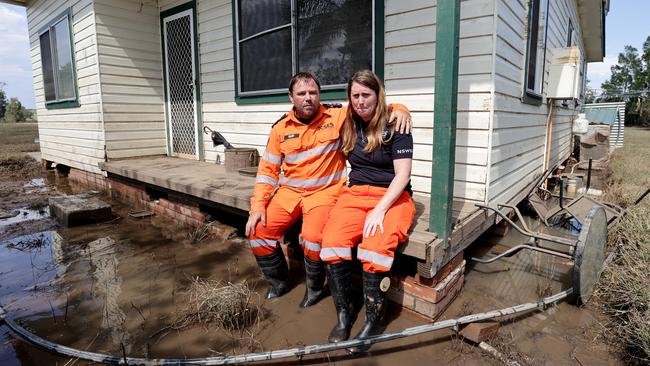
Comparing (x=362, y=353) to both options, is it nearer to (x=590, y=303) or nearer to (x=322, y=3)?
(x=590, y=303)

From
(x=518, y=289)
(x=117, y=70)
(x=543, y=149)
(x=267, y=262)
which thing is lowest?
(x=518, y=289)

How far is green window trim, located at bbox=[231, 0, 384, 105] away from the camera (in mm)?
3449

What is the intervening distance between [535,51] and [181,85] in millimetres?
5024

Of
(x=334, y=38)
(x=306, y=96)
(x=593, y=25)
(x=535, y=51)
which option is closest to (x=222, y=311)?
(x=306, y=96)

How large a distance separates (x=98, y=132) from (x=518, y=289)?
6.23 m

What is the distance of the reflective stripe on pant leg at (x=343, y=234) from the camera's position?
2215 millimetres

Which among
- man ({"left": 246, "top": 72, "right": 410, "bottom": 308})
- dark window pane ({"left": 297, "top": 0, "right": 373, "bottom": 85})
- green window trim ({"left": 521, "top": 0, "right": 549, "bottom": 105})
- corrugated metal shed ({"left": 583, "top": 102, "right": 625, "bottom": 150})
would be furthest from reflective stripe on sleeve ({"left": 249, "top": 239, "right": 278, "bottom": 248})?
corrugated metal shed ({"left": 583, "top": 102, "right": 625, "bottom": 150})

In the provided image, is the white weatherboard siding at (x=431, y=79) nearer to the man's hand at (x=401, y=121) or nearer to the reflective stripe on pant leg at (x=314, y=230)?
the man's hand at (x=401, y=121)

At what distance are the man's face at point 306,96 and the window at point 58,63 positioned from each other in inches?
234

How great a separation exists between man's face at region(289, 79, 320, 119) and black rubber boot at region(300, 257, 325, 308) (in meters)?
0.98

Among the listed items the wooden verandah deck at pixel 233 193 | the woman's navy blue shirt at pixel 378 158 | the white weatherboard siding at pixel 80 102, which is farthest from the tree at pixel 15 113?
the woman's navy blue shirt at pixel 378 158

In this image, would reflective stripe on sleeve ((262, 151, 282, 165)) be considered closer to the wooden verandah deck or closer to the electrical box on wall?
the wooden verandah deck

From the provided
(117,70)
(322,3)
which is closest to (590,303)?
(322,3)

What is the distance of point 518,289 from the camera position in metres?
2.95
